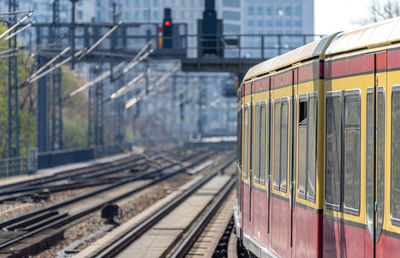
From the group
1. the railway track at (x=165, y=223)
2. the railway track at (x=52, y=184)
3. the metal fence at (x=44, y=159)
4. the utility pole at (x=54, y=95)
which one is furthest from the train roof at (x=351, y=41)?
the utility pole at (x=54, y=95)

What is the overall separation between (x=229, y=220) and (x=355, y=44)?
56.1ft

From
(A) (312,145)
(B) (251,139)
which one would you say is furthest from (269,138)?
(A) (312,145)

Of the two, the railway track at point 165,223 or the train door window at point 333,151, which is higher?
the train door window at point 333,151

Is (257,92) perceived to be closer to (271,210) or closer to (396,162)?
(271,210)

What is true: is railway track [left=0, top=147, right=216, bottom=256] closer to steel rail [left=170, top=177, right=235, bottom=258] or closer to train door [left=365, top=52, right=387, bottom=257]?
steel rail [left=170, top=177, right=235, bottom=258]

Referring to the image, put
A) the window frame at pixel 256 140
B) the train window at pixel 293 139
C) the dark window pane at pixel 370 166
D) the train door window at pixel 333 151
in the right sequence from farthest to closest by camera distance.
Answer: the window frame at pixel 256 140, the train window at pixel 293 139, the train door window at pixel 333 151, the dark window pane at pixel 370 166

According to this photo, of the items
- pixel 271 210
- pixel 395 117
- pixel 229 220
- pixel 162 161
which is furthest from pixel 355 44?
pixel 162 161

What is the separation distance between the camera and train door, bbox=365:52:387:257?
7.30 meters

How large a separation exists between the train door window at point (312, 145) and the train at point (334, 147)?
0.01 m

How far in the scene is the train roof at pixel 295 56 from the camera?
9.23m

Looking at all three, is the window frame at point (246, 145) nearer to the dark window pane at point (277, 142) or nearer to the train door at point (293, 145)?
the dark window pane at point (277, 142)

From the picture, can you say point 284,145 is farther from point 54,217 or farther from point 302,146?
point 54,217

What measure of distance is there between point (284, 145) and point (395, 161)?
142 inches

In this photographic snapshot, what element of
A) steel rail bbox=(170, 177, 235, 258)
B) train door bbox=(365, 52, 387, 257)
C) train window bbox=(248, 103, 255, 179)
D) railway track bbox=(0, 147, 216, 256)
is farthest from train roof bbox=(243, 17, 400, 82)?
railway track bbox=(0, 147, 216, 256)
